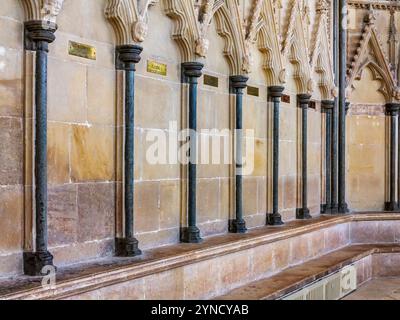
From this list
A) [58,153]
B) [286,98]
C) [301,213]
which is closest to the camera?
[58,153]

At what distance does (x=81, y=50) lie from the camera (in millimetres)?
4602

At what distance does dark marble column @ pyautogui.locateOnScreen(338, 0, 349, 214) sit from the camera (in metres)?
9.12

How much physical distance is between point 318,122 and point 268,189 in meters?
1.89

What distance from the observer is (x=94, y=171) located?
475 centimetres

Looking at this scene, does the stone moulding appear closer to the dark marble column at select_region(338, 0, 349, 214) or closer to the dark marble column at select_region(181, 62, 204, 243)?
the dark marble column at select_region(181, 62, 204, 243)

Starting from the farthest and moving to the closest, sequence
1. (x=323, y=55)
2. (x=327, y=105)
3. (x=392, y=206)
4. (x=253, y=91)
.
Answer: (x=392, y=206) → (x=327, y=105) → (x=323, y=55) → (x=253, y=91)

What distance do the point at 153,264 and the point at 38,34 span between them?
1834 millimetres

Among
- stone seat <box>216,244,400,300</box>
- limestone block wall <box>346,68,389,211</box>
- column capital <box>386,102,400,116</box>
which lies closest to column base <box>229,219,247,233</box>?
stone seat <box>216,244,400,300</box>

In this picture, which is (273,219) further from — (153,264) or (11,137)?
(11,137)

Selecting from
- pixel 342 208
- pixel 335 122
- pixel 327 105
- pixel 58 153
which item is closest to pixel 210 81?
pixel 58 153

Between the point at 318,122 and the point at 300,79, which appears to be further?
the point at 318,122

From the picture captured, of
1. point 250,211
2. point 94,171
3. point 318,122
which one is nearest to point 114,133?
point 94,171

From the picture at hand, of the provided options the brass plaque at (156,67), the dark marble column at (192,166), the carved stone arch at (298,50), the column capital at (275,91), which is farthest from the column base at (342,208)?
the brass plaque at (156,67)
